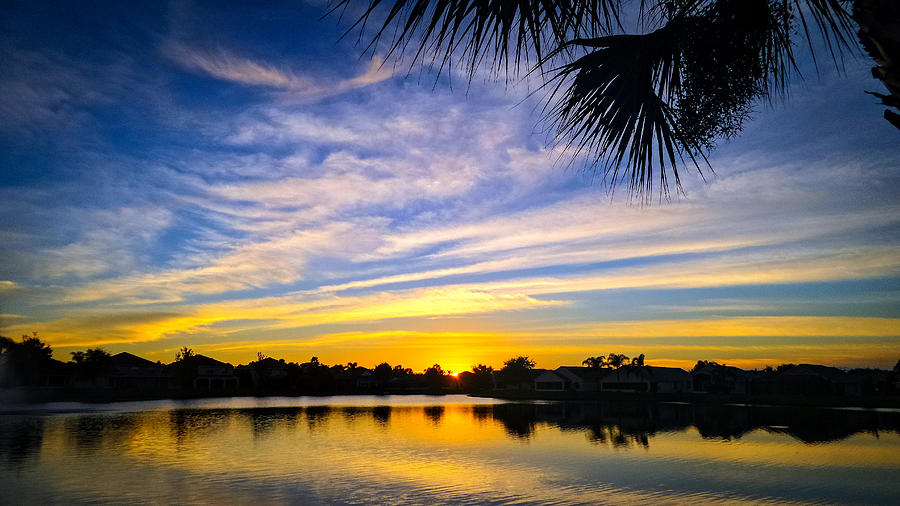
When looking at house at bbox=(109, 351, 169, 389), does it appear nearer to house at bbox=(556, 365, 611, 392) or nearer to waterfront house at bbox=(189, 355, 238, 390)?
waterfront house at bbox=(189, 355, 238, 390)

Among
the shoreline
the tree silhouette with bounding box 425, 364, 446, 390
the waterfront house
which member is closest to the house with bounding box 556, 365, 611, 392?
the shoreline

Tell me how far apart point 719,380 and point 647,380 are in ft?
41.2

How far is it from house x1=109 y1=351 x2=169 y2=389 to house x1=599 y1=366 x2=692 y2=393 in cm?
7734

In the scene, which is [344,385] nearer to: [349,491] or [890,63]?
[349,491]

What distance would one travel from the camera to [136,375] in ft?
352

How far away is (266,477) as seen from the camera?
2345 cm

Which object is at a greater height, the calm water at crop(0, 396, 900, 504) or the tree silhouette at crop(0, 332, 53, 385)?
the tree silhouette at crop(0, 332, 53, 385)

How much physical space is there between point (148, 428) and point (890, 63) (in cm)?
4620

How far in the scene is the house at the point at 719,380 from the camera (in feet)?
325

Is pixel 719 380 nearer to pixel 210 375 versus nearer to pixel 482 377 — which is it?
pixel 482 377

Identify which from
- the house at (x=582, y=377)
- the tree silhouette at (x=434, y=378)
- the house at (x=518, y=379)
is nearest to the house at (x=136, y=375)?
the tree silhouette at (x=434, y=378)

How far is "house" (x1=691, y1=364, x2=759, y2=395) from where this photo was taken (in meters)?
99.0

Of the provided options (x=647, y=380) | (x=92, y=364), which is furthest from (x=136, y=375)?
(x=647, y=380)

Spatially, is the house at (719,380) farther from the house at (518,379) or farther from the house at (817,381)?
the house at (518,379)
